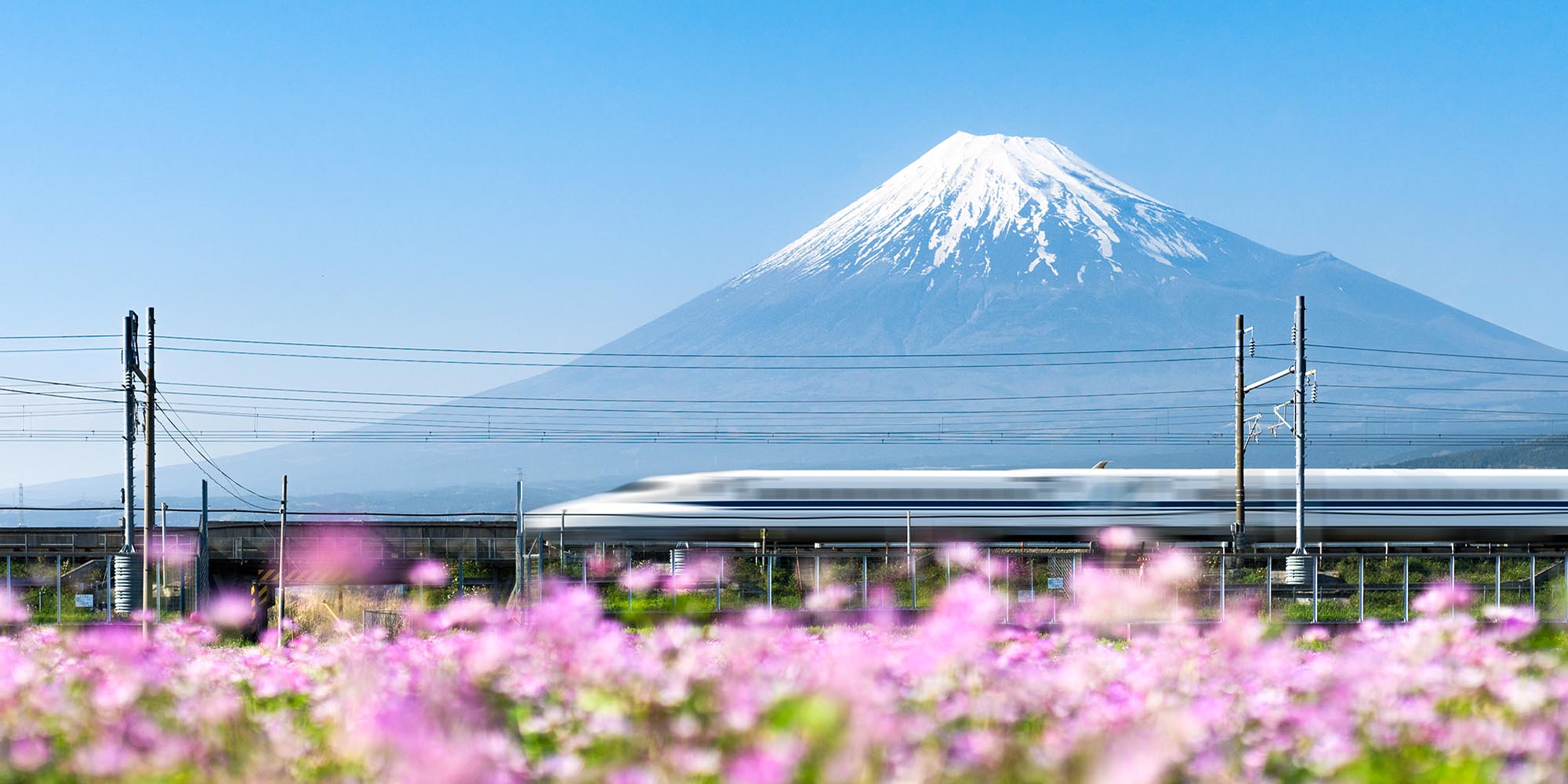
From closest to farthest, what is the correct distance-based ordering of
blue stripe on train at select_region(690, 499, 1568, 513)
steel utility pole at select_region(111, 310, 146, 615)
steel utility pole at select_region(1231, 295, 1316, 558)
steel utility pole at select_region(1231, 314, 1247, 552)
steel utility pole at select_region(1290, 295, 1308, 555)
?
steel utility pole at select_region(111, 310, 146, 615) < steel utility pole at select_region(1290, 295, 1308, 555) < steel utility pole at select_region(1231, 295, 1316, 558) < steel utility pole at select_region(1231, 314, 1247, 552) < blue stripe on train at select_region(690, 499, 1568, 513)

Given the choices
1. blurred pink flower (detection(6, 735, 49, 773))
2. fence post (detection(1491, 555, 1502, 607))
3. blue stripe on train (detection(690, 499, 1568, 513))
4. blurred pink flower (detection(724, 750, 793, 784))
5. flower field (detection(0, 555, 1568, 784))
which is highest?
blurred pink flower (detection(724, 750, 793, 784))

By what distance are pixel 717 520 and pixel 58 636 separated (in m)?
40.0

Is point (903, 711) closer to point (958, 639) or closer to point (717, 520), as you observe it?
point (958, 639)

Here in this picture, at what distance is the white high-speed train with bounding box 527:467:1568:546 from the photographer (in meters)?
47.1

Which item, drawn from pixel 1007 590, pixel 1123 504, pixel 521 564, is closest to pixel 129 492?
pixel 521 564

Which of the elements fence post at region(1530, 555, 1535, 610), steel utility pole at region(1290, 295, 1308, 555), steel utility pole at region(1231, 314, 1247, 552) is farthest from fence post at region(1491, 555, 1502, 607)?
steel utility pole at region(1231, 314, 1247, 552)

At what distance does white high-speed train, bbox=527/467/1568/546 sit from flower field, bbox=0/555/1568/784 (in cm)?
3881

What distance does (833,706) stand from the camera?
396 cm

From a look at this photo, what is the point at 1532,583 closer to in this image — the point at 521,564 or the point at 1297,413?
the point at 521,564

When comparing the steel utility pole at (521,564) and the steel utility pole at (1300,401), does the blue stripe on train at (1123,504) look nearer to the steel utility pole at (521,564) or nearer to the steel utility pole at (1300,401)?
the steel utility pole at (1300,401)

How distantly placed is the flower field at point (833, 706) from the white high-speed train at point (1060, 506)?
3881 cm

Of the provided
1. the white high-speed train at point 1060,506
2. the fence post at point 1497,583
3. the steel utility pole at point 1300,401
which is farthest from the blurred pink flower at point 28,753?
the white high-speed train at point 1060,506

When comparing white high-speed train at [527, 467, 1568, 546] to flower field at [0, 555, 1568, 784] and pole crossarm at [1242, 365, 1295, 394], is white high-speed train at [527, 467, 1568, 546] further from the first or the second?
flower field at [0, 555, 1568, 784]

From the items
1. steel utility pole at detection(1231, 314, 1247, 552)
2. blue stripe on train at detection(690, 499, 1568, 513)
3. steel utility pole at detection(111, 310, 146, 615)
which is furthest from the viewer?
blue stripe on train at detection(690, 499, 1568, 513)
